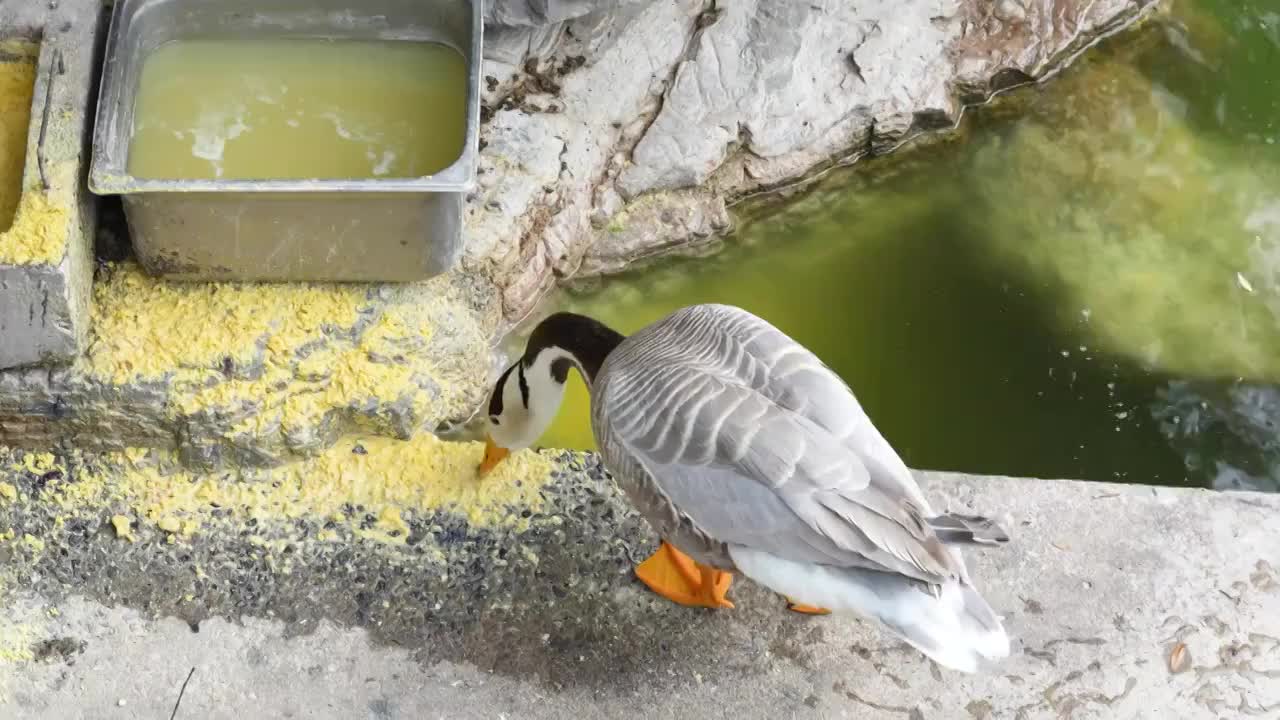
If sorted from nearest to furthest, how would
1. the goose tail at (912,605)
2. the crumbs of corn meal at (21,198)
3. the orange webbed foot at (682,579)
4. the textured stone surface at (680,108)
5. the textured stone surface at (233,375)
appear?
the goose tail at (912,605)
the crumbs of corn meal at (21,198)
the orange webbed foot at (682,579)
the textured stone surface at (233,375)
the textured stone surface at (680,108)

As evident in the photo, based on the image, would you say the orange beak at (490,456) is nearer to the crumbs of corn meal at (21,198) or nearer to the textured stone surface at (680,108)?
the textured stone surface at (680,108)

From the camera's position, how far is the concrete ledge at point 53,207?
2.73 metres

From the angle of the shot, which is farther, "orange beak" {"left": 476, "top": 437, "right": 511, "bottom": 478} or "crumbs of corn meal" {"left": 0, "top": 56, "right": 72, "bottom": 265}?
"orange beak" {"left": 476, "top": 437, "right": 511, "bottom": 478}

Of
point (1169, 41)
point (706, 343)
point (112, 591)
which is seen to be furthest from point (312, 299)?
point (1169, 41)

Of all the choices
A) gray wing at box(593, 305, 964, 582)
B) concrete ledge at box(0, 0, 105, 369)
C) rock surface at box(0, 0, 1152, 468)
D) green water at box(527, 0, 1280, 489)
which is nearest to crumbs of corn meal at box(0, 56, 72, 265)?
concrete ledge at box(0, 0, 105, 369)

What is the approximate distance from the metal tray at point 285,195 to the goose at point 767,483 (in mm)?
396

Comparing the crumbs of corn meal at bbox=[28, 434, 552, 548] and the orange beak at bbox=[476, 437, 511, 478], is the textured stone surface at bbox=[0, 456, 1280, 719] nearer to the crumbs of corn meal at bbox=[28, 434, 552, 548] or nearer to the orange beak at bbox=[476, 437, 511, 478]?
the crumbs of corn meal at bbox=[28, 434, 552, 548]

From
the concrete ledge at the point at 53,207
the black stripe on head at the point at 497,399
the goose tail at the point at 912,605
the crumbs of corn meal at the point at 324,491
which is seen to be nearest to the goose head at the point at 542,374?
the black stripe on head at the point at 497,399

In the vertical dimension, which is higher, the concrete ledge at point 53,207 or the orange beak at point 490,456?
the concrete ledge at point 53,207

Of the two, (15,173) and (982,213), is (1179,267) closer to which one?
(982,213)

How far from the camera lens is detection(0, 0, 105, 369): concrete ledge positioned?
2.73 m

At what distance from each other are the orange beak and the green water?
46 centimetres

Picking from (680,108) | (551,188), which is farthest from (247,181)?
(680,108)

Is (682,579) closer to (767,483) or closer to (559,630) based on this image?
(559,630)
